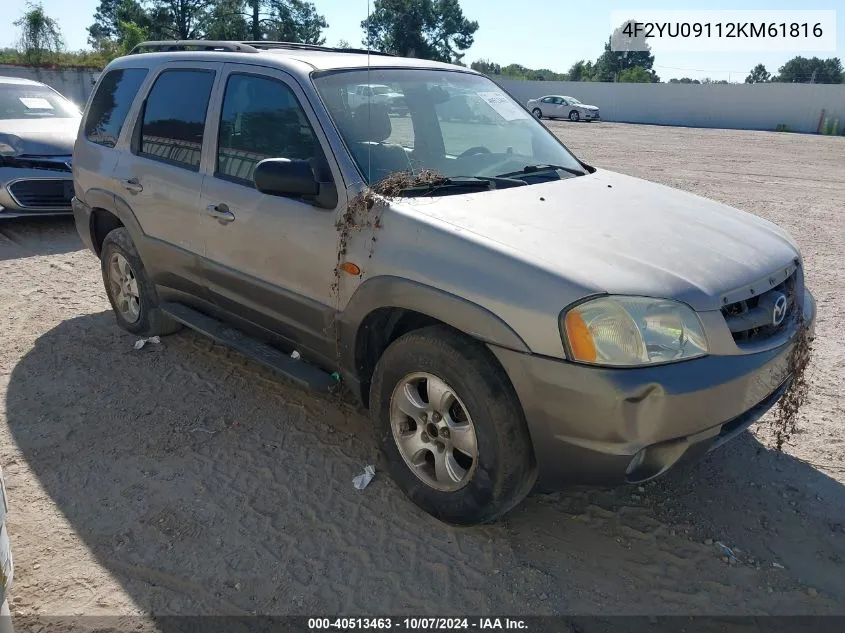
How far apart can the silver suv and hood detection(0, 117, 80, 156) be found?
4.38 m

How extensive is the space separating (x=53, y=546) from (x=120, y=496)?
387 millimetres

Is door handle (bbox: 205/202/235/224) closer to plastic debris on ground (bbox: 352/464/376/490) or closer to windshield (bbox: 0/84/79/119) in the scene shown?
plastic debris on ground (bbox: 352/464/376/490)

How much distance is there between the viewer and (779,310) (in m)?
2.96

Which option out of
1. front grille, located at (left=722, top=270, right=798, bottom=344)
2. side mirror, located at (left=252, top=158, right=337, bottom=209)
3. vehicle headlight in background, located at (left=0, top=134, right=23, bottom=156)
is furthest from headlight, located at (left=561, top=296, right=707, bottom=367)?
vehicle headlight in background, located at (left=0, top=134, right=23, bottom=156)

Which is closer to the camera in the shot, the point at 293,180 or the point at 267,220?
the point at 293,180

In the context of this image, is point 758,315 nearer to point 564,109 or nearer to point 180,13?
point 564,109

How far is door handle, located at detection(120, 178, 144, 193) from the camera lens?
457cm

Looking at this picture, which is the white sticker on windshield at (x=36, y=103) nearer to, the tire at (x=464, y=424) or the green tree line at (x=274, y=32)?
the tire at (x=464, y=424)

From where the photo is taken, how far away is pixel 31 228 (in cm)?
858

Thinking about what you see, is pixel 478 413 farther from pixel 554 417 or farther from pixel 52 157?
pixel 52 157

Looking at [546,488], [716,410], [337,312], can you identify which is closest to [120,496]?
[337,312]

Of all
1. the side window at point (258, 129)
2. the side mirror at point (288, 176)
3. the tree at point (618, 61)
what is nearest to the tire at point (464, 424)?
the side mirror at point (288, 176)

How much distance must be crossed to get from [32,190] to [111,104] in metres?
3.77

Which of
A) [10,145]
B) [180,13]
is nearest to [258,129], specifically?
[10,145]
